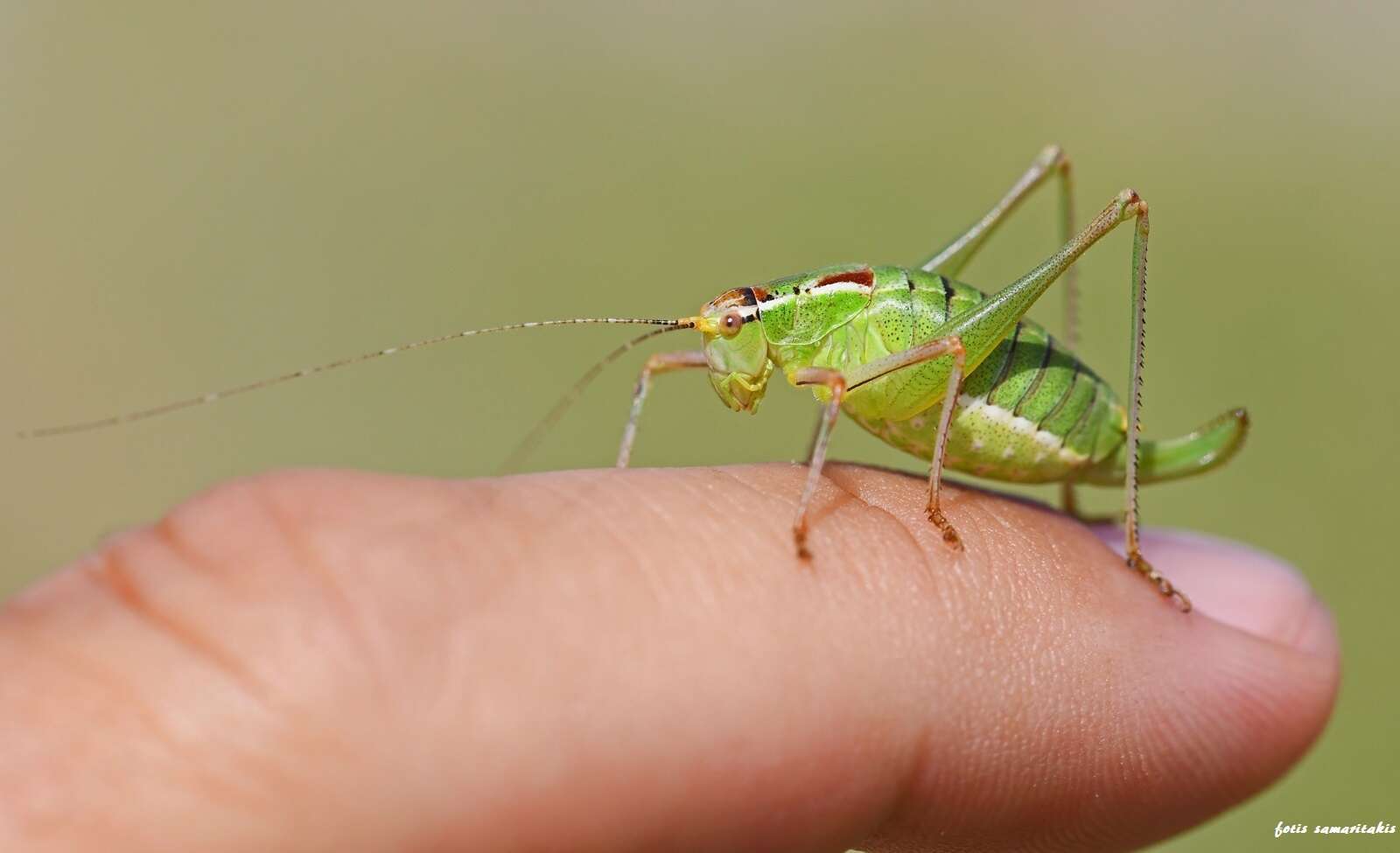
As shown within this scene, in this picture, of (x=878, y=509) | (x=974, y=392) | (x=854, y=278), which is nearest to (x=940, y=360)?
(x=974, y=392)

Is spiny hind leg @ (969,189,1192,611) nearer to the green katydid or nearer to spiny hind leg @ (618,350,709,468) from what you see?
the green katydid

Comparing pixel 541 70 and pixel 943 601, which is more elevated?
pixel 541 70

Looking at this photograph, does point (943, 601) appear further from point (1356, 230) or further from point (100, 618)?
point (1356, 230)

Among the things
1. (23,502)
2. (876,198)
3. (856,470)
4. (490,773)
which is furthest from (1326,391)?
(23,502)

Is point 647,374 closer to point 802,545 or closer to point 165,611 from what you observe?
point 802,545

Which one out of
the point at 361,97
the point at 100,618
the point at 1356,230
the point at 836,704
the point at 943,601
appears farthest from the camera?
the point at 361,97
